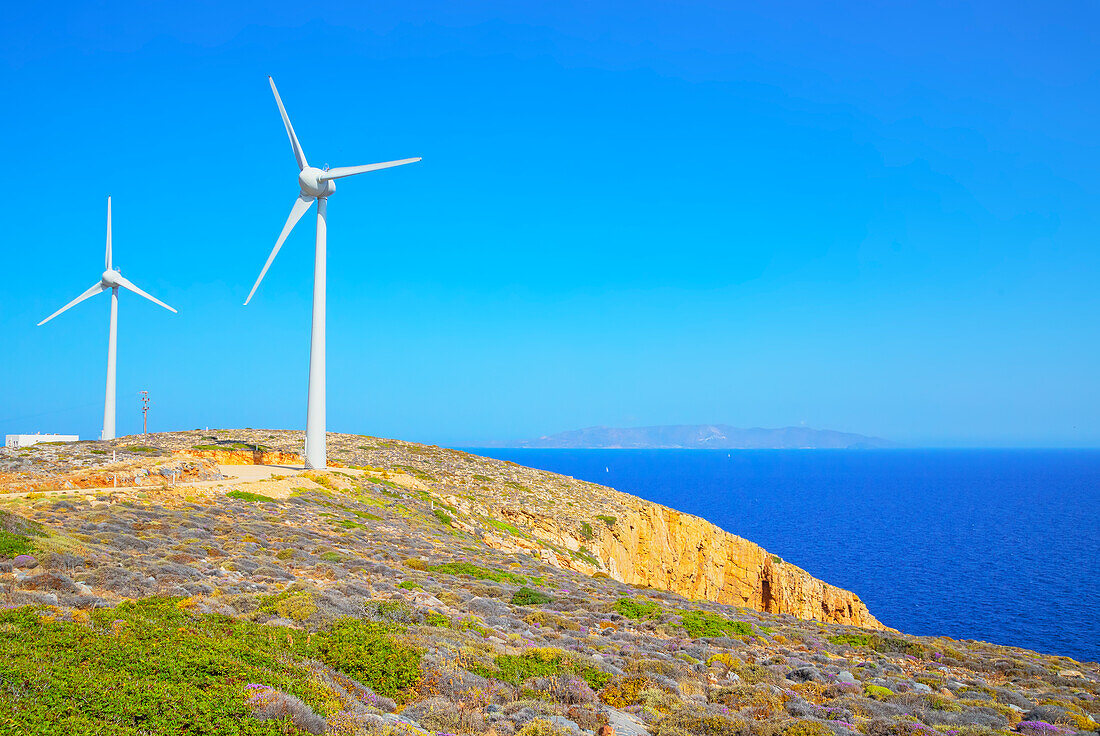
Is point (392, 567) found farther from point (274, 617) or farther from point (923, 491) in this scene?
point (923, 491)

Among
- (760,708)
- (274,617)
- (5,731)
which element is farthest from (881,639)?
(5,731)

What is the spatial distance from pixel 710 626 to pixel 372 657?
479 inches

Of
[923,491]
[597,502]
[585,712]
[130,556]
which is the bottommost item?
[923,491]

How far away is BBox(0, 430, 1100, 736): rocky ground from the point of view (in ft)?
31.7

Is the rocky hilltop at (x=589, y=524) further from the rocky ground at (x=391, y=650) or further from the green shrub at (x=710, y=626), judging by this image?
the green shrub at (x=710, y=626)

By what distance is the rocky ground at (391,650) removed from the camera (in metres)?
9.67

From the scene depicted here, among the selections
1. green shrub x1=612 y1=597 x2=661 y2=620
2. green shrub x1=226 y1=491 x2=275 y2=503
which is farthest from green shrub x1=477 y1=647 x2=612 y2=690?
green shrub x1=226 y1=491 x2=275 y2=503

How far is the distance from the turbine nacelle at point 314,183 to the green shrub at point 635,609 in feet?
125

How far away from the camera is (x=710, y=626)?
798 inches

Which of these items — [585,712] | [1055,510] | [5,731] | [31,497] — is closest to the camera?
[5,731]

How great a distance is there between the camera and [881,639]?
20.2 metres

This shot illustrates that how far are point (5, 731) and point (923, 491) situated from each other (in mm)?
231962

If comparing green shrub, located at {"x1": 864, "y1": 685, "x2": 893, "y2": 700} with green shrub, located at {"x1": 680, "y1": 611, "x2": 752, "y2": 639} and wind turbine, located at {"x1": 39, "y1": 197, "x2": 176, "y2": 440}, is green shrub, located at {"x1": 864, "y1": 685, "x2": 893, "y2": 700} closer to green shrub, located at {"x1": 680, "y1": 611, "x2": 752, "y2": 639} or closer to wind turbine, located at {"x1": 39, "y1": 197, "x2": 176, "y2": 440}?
green shrub, located at {"x1": 680, "y1": 611, "x2": 752, "y2": 639}

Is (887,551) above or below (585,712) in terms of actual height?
below
